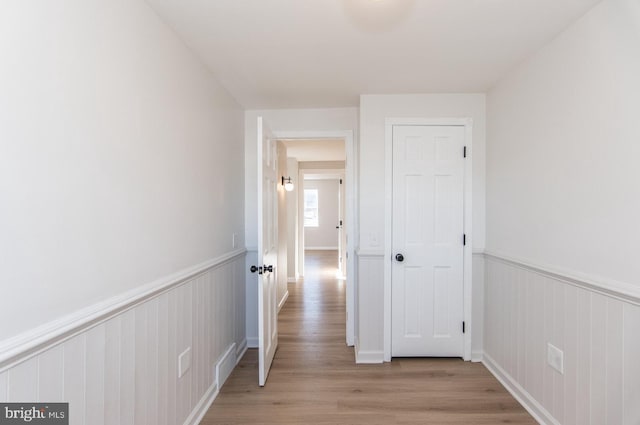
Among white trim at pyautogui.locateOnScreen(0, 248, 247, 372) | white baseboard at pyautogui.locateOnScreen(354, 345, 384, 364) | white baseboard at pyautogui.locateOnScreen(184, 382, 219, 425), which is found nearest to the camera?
white trim at pyautogui.locateOnScreen(0, 248, 247, 372)

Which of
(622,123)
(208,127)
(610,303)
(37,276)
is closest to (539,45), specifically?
(622,123)

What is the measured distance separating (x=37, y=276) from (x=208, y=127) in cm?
156

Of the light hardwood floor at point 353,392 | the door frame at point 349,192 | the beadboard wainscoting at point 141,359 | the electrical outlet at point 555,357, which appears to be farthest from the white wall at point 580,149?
the beadboard wainscoting at point 141,359

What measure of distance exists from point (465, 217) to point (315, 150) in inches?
123

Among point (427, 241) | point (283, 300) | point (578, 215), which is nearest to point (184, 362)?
point (427, 241)

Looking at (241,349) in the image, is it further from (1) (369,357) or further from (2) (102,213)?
(2) (102,213)

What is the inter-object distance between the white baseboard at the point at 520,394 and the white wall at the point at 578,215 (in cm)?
2

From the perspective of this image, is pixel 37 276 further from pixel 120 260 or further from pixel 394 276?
pixel 394 276

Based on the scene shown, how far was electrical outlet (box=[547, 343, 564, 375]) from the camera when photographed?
1858mm

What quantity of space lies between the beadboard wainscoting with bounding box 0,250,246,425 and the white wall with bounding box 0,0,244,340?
11 centimetres

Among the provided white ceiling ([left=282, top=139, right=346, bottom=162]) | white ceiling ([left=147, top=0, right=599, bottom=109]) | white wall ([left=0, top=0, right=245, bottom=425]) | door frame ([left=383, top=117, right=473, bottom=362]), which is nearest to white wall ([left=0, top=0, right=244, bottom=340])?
white wall ([left=0, top=0, right=245, bottom=425])

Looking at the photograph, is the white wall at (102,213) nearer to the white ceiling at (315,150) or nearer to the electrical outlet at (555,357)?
the electrical outlet at (555,357)

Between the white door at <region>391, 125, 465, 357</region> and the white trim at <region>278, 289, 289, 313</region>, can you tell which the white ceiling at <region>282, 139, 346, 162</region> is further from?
the white trim at <region>278, 289, 289, 313</region>

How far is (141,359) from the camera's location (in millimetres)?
1489
